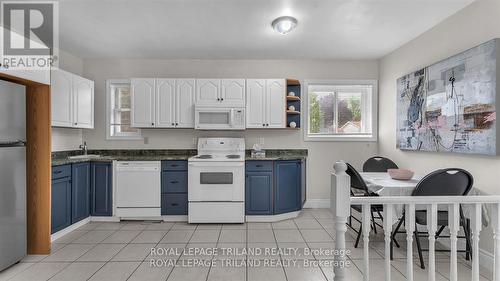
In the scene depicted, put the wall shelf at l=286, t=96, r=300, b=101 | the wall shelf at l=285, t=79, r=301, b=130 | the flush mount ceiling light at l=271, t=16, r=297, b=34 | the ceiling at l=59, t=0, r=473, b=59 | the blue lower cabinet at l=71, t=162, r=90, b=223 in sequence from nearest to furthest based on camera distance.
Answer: the ceiling at l=59, t=0, r=473, b=59 < the flush mount ceiling light at l=271, t=16, r=297, b=34 < the blue lower cabinet at l=71, t=162, r=90, b=223 < the wall shelf at l=286, t=96, r=300, b=101 < the wall shelf at l=285, t=79, r=301, b=130

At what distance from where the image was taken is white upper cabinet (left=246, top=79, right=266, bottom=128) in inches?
170

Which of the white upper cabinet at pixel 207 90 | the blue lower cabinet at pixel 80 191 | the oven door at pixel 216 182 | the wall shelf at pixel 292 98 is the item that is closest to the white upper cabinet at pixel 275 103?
the wall shelf at pixel 292 98

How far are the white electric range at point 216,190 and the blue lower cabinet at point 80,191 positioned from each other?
4.80 ft

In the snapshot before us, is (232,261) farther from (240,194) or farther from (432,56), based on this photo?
(432,56)

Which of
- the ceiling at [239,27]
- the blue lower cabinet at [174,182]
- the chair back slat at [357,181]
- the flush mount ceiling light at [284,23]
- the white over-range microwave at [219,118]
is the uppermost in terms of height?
the ceiling at [239,27]

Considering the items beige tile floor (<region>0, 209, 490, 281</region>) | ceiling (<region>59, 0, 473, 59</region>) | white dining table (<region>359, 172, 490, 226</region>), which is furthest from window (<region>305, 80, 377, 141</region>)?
white dining table (<region>359, 172, 490, 226</region>)

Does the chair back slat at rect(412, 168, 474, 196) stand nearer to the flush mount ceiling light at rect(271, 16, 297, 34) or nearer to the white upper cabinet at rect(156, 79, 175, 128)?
the flush mount ceiling light at rect(271, 16, 297, 34)

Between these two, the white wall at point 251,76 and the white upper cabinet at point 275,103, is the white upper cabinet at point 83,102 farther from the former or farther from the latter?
the white upper cabinet at point 275,103

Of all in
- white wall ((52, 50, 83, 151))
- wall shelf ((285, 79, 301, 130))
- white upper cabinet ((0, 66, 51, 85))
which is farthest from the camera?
wall shelf ((285, 79, 301, 130))

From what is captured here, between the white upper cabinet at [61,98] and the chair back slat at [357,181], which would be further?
the white upper cabinet at [61,98]

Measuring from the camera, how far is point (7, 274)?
8.02 feet

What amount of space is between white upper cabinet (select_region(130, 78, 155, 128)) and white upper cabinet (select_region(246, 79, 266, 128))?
151 cm

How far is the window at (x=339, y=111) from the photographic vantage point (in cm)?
478

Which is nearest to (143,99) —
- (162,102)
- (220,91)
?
(162,102)
